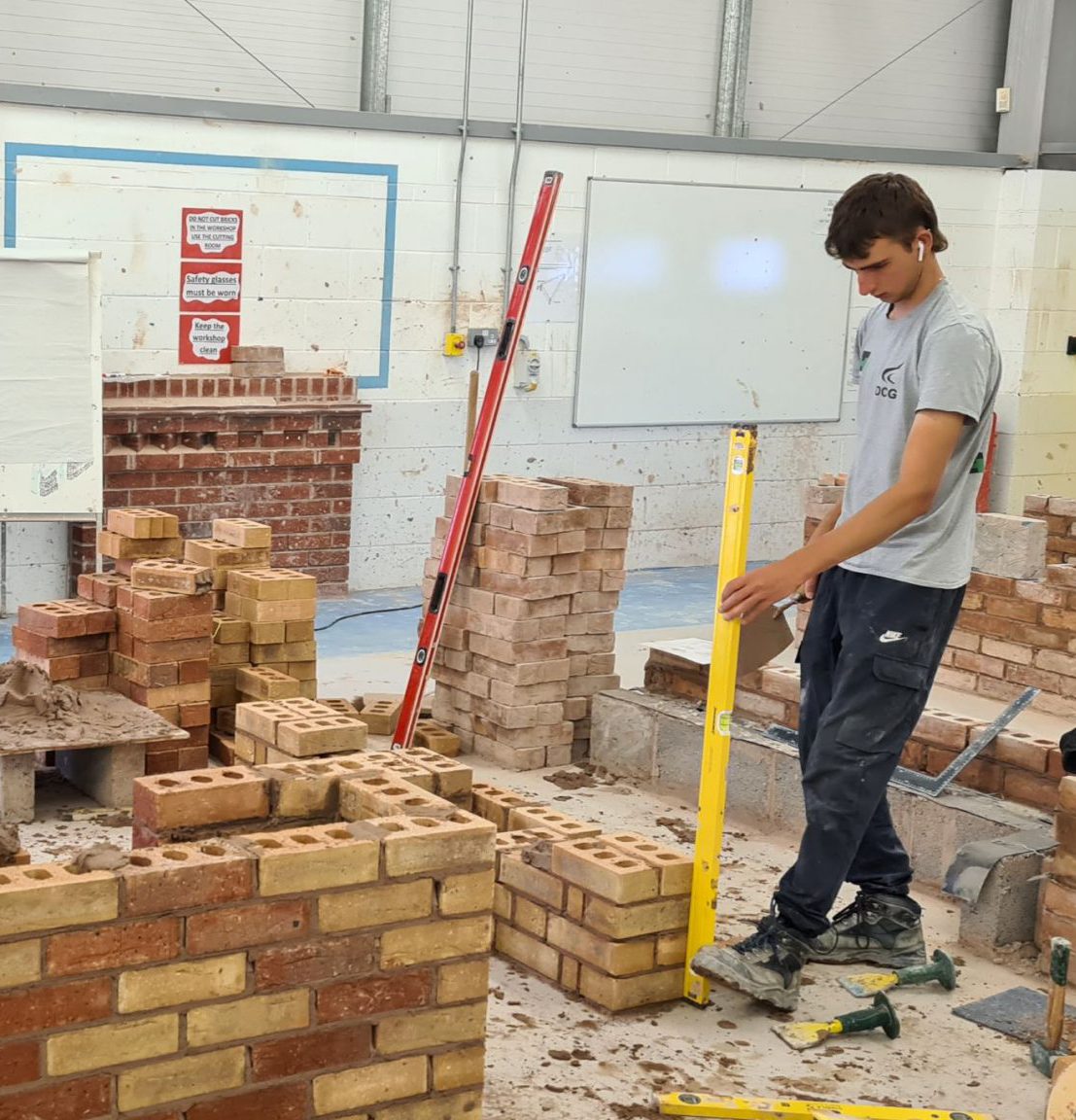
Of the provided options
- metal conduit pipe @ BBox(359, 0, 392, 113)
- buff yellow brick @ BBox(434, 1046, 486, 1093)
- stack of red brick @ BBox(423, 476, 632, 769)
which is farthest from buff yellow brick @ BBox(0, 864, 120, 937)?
metal conduit pipe @ BBox(359, 0, 392, 113)

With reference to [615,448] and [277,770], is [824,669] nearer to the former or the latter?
[277,770]

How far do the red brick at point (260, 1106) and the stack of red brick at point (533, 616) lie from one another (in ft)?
11.6

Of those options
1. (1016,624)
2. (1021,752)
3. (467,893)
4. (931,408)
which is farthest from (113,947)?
(1016,624)

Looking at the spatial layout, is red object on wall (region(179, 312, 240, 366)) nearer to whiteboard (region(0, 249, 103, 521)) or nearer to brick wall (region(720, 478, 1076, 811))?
whiteboard (region(0, 249, 103, 521))


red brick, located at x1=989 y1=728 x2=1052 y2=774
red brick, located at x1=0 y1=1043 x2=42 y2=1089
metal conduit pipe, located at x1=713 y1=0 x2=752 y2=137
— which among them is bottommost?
red brick, located at x1=0 y1=1043 x2=42 y2=1089

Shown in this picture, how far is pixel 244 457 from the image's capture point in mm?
9703

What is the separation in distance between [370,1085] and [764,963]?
1.30m

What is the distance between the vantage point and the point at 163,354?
31.1 feet

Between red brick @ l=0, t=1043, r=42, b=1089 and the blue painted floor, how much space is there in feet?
17.5

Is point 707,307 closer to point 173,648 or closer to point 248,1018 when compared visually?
point 173,648

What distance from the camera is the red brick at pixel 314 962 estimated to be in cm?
345

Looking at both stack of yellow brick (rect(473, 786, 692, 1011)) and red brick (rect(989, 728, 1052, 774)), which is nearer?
stack of yellow brick (rect(473, 786, 692, 1011))

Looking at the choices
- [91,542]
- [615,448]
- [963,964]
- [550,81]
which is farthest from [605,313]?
[963,964]

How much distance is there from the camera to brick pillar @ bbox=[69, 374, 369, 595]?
30.5 ft
